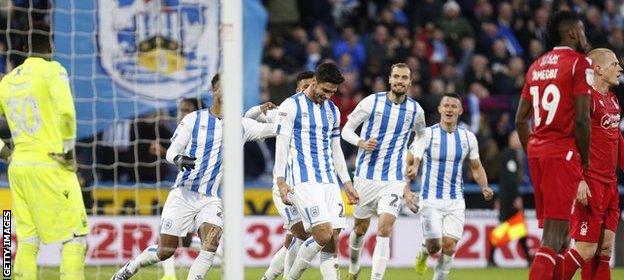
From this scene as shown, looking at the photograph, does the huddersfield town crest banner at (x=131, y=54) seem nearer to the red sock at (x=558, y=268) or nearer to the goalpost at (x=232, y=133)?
the goalpost at (x=232, y=133)

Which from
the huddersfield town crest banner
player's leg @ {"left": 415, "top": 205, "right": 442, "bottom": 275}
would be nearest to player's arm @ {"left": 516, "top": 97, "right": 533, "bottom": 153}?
player's leg @ {"left": 415, "top": 205, "right": 442, "bottom": 275}

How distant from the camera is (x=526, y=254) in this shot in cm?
1820

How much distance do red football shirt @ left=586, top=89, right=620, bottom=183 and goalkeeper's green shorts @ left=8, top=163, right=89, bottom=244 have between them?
3786 mm

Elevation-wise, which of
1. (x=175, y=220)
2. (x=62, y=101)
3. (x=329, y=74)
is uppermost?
(x=329, y=74)

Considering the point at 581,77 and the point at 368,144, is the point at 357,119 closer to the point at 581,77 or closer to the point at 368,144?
the point at 368,144

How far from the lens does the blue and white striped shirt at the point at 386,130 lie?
1295 centimetres

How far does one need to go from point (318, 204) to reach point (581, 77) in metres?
2.74

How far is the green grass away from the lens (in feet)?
48.1

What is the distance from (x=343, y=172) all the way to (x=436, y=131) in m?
2.30

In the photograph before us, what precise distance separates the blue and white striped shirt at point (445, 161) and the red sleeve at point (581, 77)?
4.39m

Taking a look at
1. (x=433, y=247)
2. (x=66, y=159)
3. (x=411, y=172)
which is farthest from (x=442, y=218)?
(x=66, y=159)

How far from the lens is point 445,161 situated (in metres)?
13.5

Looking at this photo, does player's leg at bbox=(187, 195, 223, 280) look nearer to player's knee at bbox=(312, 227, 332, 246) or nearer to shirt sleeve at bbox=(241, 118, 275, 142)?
shirt sleeve at bbox=(241, 118, 275, 142)

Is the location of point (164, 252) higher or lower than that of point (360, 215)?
lower
